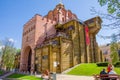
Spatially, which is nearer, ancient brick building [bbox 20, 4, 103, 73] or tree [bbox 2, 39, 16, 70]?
ancient brick building [bbox 20, 4, 103, 73]

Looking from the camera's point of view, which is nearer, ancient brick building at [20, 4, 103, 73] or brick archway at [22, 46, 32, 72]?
ancient brick building at [20, 4, 103, 73]

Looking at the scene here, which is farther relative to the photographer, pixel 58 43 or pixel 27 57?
pixel 27 57

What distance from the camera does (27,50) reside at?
3747 cm

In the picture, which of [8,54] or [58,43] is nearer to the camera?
[58,43]

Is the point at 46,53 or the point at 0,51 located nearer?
the point at 46,53

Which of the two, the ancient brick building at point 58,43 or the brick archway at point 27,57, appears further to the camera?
the brick archway at point 27,57

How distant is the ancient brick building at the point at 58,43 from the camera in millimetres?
27984

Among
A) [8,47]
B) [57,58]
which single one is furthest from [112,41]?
[8,47]

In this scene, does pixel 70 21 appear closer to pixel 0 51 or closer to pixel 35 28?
pixel 35 28

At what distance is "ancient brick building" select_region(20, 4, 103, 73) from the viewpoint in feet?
91.8

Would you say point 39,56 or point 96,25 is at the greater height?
point 96,25

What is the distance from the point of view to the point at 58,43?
95.5ft

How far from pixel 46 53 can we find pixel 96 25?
562 inches

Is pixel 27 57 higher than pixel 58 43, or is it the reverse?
pixel 58 43
